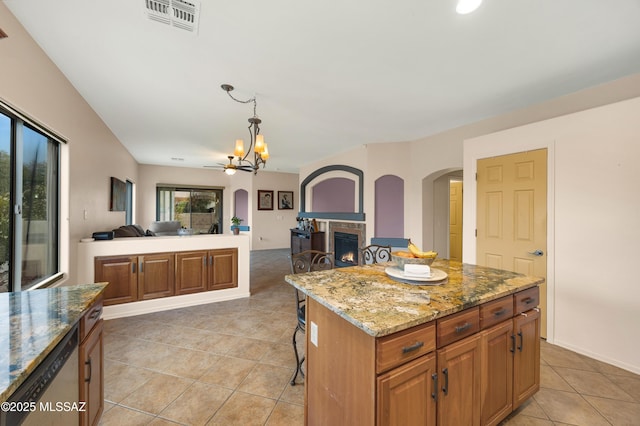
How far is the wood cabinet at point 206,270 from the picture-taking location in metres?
3.44

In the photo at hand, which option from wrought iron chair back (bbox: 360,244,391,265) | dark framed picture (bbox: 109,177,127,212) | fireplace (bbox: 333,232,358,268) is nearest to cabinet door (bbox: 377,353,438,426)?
wrought iron chair back (bbox: 360,244,391,265)

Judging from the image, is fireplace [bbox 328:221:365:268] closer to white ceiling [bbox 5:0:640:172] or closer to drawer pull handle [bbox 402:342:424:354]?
white ceiling [bbox 5:0:640:172]

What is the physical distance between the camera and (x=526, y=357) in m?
1.60

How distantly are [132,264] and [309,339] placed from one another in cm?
286

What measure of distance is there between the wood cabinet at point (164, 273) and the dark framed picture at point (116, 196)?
164 cm

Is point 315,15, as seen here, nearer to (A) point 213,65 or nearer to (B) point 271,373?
(A) point 213,65

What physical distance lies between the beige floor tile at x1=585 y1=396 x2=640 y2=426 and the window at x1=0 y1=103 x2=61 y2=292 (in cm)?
419

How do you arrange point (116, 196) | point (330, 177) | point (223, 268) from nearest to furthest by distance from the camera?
point (223, 268)
point (116, 196)
point (330, 177)

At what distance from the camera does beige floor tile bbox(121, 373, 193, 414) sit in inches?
67.8

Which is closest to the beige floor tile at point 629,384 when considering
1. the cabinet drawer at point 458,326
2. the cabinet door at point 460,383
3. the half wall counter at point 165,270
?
the cabinet door at point 460,383

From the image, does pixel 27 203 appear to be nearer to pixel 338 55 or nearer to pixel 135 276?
pixel 135 276

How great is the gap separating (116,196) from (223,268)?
2.57 metres

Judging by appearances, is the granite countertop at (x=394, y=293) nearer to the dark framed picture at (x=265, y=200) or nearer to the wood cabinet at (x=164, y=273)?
the wood cabinet at (x=164, y=273)

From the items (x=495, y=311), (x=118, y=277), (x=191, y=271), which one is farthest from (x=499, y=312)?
(x=118, y=277)
